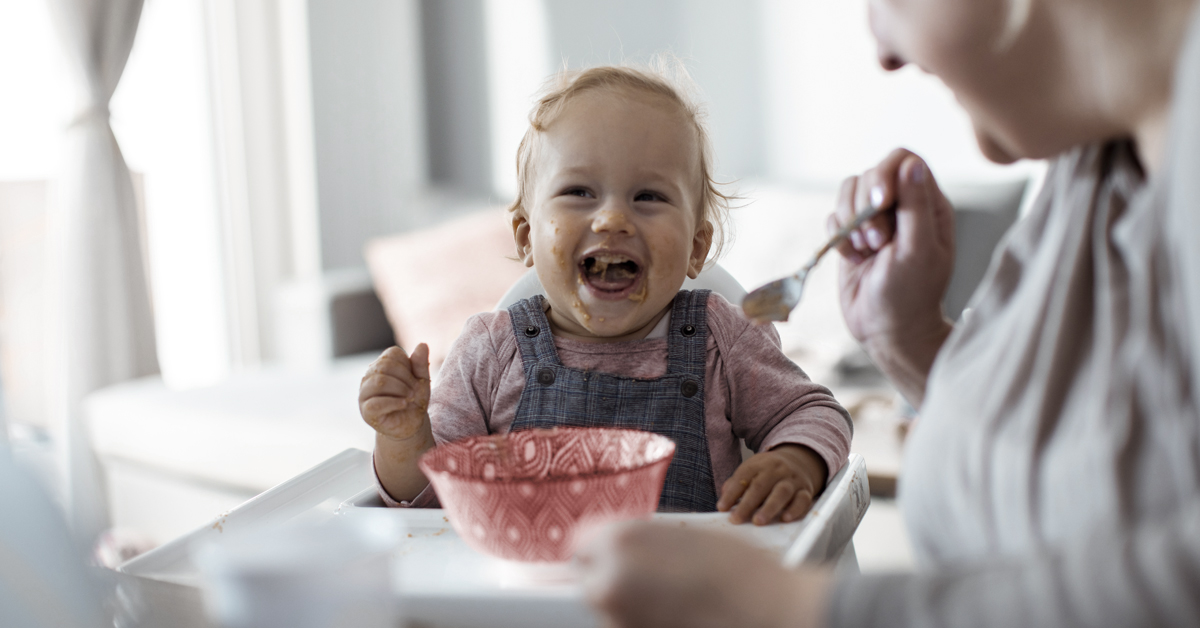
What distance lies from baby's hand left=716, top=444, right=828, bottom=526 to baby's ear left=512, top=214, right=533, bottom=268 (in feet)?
1.38

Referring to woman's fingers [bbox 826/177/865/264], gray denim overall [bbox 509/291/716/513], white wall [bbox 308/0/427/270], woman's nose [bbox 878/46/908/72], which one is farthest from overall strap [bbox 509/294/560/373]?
white wall [bbox 308/0/427/270]

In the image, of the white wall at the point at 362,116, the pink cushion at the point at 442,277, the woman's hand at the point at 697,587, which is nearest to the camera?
the woman's hand at the point at 697,587

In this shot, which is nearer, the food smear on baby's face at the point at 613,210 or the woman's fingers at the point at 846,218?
the woman's fingers at the point at 846,218

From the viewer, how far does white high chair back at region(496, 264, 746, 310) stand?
1.12m

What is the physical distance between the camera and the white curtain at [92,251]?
2.68 m

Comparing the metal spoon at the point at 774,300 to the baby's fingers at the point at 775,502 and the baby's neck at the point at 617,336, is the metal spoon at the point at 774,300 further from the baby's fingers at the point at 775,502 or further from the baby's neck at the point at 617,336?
the baby's neck at the point at 617,336

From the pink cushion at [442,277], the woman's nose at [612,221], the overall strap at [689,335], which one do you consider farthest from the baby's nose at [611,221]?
the pink cushion at [442,277]

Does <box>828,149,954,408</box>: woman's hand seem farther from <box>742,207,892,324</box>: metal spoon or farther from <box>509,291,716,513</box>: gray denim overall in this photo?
<box>509,291,716,513</box>: gray denim overall

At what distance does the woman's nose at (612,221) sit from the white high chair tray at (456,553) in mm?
320

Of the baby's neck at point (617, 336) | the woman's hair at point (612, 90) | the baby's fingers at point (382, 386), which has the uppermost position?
the woman's hair at point (612, 90)

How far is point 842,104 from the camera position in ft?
9.02

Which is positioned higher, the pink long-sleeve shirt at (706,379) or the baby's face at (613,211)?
the baby's face at (613,211)

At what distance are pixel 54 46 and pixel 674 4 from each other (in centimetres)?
192

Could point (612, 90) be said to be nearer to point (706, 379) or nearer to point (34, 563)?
point (706, 379)
